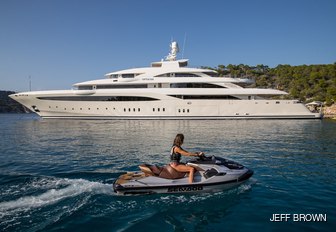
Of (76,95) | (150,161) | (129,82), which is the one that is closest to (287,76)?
(129,82)

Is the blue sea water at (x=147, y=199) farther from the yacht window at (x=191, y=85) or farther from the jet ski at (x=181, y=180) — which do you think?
the yacht window at (x=191, y=85)

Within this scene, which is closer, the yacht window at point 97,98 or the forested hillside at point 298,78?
the yacht window at point 97,98

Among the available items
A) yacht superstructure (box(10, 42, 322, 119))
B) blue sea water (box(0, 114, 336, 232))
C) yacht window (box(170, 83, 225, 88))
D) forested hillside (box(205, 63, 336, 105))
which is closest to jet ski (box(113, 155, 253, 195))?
blue sea water (box(0, 114, 336, 232))

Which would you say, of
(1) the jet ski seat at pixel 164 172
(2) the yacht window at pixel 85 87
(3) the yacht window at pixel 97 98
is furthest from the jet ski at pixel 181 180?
(2) the yacht window at pixel 85 87

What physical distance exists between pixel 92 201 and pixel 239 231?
3.53m

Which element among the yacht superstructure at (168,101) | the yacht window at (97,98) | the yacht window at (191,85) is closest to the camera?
the yacht superstructure at (168,101)

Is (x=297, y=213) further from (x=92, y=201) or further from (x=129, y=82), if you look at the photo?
(x=129, y=82)

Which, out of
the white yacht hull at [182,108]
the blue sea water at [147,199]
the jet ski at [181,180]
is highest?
the white yacht hull at [182,108]

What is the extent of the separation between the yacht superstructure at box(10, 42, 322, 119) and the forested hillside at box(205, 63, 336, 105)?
28.5m

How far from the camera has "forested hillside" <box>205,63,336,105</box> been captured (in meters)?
61.9

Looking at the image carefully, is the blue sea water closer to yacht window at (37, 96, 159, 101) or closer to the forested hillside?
yacht window at (37, 96, 159, 101)

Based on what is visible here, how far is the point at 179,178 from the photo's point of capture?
648 cm

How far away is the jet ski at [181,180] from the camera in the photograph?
6.34 metres

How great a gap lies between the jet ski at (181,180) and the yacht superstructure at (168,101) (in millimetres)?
25817
